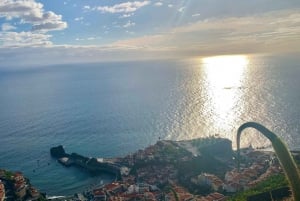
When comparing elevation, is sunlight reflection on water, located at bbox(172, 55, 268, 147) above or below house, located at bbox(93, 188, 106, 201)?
above

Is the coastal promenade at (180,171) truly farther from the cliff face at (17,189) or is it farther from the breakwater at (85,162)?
the cliff face at (17,189)

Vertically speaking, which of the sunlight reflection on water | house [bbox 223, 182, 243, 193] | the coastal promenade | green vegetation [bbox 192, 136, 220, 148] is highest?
the sunlight reflection on water

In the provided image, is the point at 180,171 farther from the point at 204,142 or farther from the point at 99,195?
the point at 99,195

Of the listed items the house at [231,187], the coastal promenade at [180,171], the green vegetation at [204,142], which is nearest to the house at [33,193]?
the coastal promenade at [180,171]

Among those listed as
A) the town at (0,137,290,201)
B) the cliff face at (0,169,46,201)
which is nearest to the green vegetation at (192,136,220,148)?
the town at (0,137,290,201)

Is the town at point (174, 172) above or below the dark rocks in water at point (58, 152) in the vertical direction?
below

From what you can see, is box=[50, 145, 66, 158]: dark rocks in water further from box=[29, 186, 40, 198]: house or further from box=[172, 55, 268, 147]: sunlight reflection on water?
box=[172, 55, 268, 147]: sunlight reflection on water

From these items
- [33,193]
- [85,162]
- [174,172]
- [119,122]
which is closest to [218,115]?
[119,122]

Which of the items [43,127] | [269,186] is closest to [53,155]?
[43,127]

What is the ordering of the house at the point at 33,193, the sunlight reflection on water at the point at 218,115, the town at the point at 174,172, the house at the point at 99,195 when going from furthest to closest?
1. the sunlight reflection on water at the point at 218,115
2. the house at the point at 33,193
3. the house at the point at 99,195
4. the town at the point at 174,172
